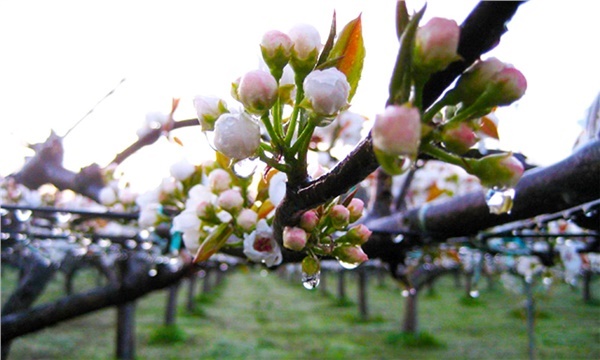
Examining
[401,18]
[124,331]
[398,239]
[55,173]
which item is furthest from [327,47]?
[124,331]

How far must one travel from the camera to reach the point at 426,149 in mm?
363

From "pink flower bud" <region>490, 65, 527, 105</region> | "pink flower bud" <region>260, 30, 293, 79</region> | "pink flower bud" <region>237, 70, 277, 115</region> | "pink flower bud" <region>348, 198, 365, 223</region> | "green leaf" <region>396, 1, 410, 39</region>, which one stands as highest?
"pink flower bud" <region>260, 30, 293, 79</region>

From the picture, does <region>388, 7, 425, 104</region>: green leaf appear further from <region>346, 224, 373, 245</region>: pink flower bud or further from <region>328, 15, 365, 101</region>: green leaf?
<region>346, 224, 373, 245</region>: pink flower bud

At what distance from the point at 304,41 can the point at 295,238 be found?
0.68 ft

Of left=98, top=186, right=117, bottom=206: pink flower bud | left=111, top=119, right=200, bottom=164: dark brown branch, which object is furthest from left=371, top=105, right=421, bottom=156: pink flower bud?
left=98, top=186, right=117, bottom=206: pink flower bud

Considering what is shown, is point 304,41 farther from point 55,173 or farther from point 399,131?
point 55,173

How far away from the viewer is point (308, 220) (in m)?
0.56

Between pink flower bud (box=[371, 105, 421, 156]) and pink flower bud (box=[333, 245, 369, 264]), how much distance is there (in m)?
0.32

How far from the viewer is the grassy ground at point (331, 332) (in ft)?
25.0

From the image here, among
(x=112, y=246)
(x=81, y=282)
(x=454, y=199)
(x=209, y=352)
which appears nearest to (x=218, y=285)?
(x=81, y=282)

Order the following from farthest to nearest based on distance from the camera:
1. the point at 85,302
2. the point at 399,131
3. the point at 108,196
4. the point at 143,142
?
the point at 85,302 < the point at 143,142 < the point at 108,196 < the point at 399,131

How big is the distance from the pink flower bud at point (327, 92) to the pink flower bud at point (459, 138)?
3.8 inches

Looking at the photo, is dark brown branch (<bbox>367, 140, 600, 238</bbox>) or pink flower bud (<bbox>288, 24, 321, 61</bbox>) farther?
dark brown branch (<bbox>367, 140, 600, 238</bbox>)

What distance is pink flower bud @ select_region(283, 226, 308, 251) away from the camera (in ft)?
1.81
